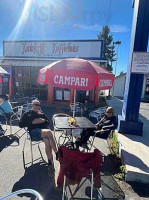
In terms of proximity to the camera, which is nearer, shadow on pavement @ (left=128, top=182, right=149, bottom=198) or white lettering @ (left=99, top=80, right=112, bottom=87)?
shadow on pavement @ (left=128, top=182, right=149, bottom=198)

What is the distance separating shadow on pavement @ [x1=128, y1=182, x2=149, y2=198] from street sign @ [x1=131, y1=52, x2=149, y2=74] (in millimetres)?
3127

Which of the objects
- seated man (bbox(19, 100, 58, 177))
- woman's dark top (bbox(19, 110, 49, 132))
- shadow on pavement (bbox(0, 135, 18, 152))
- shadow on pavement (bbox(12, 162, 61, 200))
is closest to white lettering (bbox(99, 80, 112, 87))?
seated man (bbox(19, 100, 58, 177))

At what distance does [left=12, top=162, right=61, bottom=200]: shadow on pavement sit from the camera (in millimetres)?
2979

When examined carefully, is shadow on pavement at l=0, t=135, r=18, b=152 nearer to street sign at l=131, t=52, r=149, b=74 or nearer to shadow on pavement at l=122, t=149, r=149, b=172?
shadow on pavement at l=122, t=149, r=149, b=172

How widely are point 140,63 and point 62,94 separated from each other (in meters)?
6.75

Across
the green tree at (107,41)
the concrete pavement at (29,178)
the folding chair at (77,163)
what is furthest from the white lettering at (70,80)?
the green tree at (107,41)

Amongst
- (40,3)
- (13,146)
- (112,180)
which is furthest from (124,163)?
(40,3)

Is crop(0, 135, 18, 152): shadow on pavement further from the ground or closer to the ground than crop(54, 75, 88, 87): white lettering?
closer to the ground

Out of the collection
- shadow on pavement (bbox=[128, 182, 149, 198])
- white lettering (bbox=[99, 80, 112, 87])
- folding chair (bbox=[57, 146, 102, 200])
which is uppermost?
white lettering (bbox=[99, 80, 112, 87])

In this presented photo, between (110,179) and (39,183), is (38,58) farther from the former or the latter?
(110,179)

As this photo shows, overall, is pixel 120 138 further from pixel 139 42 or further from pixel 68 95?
pixel 68 95

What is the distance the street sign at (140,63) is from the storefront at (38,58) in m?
5.48

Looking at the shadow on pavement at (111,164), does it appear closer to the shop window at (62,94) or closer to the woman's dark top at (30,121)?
the woman's dark top at (30,121)

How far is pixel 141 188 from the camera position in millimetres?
3217
